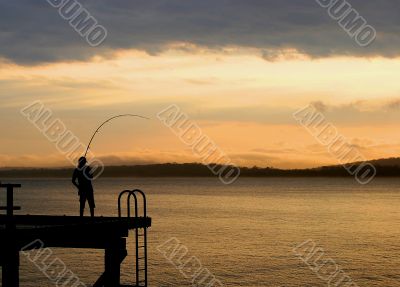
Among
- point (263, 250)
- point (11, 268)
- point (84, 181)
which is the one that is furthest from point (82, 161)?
point (263, 250)

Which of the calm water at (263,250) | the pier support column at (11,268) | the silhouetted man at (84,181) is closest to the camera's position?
the pier support column at (11,268)

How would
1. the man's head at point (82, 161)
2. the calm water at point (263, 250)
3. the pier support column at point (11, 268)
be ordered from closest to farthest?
1. the pier support column at point (11, 268)
2. the man's head at point (82, 161)
3. the calm water at point (263, 250)

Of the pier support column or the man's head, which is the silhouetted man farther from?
the pier support column

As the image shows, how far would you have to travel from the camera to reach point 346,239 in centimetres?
5591

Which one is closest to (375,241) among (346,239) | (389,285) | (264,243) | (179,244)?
(346,239)

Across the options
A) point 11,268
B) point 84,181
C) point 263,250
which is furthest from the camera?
point 263,250

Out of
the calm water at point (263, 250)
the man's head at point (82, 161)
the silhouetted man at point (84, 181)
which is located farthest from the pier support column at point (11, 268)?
the calm water at point (263, 250)

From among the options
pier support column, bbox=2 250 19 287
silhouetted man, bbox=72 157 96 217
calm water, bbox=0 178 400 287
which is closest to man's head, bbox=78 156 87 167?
silhouetted man, bbox=72 157 96 217

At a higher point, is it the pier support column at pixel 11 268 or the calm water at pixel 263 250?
the calm water at pixel 263 250

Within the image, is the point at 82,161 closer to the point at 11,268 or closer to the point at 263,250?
the point at 11,268

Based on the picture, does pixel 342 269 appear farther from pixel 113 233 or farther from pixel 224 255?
pixel 113 233

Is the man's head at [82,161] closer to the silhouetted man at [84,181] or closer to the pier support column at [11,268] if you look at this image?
the silhouetted man at [84,181]

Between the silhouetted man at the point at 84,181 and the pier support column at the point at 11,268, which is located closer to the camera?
the pier support column at the point at 11,268

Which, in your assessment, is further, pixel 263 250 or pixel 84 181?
pixel 263 250
